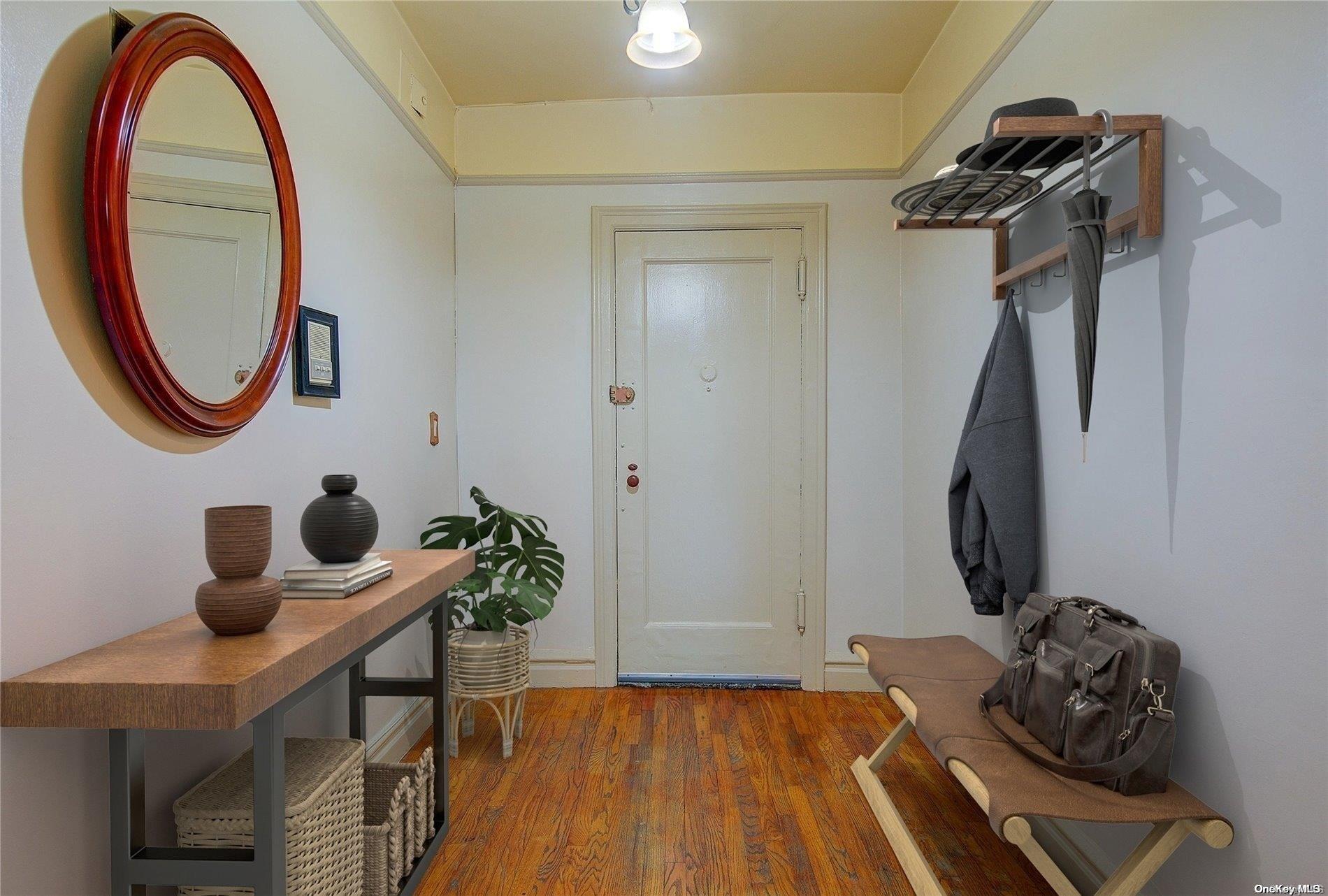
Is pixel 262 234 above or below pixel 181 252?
above

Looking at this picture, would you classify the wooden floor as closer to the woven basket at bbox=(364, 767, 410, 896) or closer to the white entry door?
the woven basket at bbox=(364, 767, 410, 896)

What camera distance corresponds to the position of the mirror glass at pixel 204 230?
1.29 metres

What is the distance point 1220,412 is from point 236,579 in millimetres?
1827

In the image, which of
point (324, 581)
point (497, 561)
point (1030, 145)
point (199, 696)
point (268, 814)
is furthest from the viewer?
point (497, 561)

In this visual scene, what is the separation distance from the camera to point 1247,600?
1.27 m

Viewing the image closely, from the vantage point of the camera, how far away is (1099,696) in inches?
55.9

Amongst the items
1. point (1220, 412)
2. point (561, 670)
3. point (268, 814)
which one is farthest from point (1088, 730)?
point (561, 670)

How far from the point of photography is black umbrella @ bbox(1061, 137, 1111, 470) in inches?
58.0

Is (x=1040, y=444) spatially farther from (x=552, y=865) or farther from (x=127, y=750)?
(x=127, y=750)

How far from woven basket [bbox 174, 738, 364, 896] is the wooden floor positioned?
0.49 meters

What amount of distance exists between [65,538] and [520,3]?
7.53 ft

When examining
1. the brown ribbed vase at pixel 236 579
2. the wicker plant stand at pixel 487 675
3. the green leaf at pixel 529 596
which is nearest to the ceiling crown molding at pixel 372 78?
the brown ribbed vase at pixel 236 579

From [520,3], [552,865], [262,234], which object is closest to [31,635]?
[262,234]

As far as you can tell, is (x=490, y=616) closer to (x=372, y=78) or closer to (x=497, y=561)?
(x=497, y=561)
